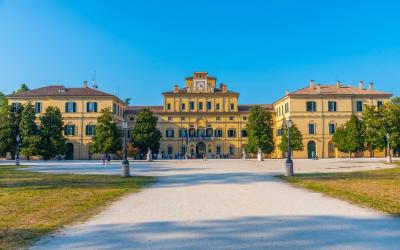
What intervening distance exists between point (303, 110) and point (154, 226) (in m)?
53.9

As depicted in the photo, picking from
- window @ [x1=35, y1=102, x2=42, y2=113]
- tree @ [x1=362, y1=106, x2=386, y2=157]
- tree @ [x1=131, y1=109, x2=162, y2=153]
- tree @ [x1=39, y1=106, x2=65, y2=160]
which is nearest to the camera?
tree @ [x1=362, y1=106, x2=386, y2=157]

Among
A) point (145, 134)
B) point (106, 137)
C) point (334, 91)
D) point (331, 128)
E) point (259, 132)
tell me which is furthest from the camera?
point (334, 91)

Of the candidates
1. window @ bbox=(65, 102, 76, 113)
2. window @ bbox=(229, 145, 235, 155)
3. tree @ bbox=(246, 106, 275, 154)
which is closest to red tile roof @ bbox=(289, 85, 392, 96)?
tree @ bbox=(246, 106, 275, 154)

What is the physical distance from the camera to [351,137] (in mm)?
51000

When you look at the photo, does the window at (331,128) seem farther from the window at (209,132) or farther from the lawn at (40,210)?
the lawn at (40,210)

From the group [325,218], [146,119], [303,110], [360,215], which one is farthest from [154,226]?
[303,110]

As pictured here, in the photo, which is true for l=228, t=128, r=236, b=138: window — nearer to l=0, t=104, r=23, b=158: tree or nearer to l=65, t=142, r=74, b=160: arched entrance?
l=65, t=142, r=74, b=160: arched entrance

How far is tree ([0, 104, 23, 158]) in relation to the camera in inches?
1873

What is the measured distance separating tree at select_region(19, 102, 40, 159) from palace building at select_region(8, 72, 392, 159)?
795cm

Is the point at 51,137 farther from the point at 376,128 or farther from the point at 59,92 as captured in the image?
the point at 376,128

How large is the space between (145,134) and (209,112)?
51.2 feet

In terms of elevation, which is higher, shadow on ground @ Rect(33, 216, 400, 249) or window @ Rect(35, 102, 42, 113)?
window @ Rect(35, 102, 42, 113)

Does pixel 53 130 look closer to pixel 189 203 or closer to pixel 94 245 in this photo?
pixel 189 203

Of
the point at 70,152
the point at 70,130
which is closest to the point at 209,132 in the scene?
the point at 70,130
